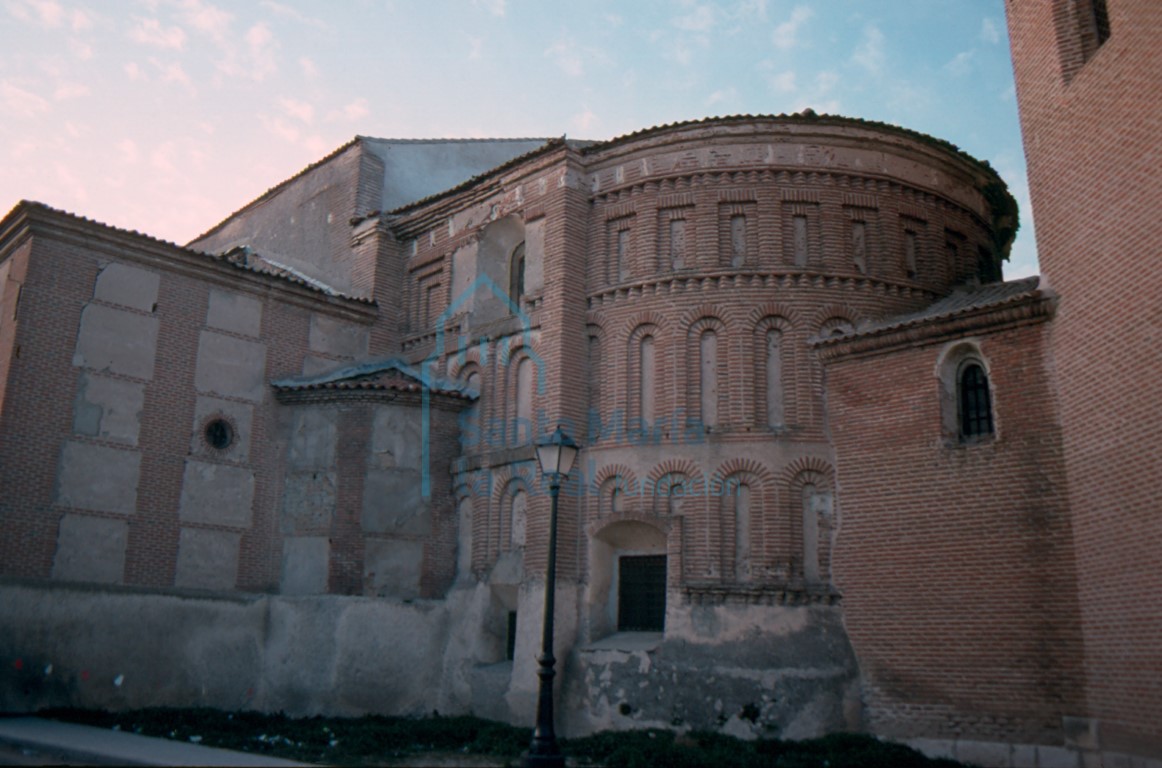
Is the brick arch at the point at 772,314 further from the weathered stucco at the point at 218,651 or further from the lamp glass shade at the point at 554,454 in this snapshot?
the weathered stucco at the point at 218,651

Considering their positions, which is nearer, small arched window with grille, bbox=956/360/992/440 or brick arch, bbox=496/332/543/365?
small arched window with grille, bbox=956/360/992/440

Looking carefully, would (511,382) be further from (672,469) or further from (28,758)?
(28,758)

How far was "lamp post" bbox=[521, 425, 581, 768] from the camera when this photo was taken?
1116 centimetres

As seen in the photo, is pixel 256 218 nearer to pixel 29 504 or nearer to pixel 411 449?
pixel 411 449

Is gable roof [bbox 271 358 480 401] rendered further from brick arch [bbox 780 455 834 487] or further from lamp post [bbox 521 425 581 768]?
lamp post [bbox 521 425 581 768]

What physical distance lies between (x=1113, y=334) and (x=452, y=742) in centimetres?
1082

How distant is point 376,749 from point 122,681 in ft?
15.1

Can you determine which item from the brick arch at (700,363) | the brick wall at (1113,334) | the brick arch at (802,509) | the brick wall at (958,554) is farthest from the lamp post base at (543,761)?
the brick arch at (700,363)

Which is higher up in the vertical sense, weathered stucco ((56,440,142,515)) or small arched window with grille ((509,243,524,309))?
small arched window with grille ((509,243,524,309))

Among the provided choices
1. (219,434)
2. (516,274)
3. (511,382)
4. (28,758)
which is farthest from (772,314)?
(28,758)

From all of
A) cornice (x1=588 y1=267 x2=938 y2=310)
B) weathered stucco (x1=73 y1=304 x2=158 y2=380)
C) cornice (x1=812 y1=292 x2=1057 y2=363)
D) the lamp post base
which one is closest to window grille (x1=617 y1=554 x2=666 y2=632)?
cornice (x1=812 y1=292 x2=1057 y2=363)

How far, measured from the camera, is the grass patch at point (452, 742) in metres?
12.8

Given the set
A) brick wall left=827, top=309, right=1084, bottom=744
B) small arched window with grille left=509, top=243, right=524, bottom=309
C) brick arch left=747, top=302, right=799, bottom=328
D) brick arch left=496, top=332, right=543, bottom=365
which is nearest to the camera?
brick wall left=827, top=309, right=1084, bottom=744

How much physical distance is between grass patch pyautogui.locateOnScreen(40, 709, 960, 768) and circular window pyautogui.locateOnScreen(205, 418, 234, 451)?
4.67 metres
